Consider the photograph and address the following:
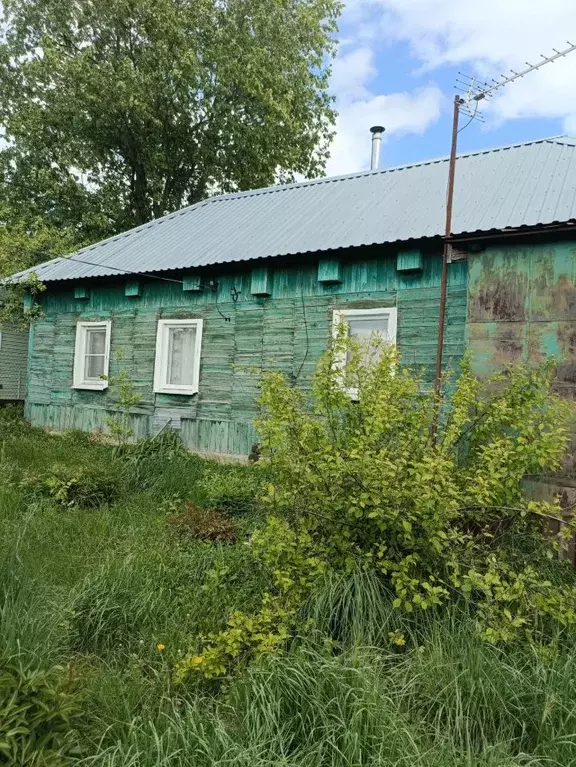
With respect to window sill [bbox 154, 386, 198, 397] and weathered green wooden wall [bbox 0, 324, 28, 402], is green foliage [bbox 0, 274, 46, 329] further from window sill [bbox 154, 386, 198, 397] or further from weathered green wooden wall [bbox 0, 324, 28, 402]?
weathered green wooden wall [bbox 0, 324, 28, 402]

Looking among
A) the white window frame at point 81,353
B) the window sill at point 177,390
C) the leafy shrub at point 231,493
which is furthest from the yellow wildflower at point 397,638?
the white window frame at point 81,353

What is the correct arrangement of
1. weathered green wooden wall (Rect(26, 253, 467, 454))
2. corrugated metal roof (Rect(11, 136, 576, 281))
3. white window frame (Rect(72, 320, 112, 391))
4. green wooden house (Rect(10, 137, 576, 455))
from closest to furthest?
green wooden house (Rect(10, 137, 576, 455))
corrugated metal roof (Rect(11, 136, 576, 281))
weathered green wooden wall (Rect(26, 253, 467, 454))
white window frame (Rect(72, 320, 112, 391))

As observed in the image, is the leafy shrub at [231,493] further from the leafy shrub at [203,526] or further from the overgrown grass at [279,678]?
the overgrown grass at [279,678]

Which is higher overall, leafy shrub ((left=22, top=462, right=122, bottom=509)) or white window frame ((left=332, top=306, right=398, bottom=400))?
white window frame ((left=332, top=306, right=398, bottom=400))

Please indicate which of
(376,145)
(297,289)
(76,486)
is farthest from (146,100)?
(76,486)

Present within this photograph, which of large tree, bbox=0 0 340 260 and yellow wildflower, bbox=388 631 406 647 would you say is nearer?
yellow wildflower, bbox=388 631 406 647

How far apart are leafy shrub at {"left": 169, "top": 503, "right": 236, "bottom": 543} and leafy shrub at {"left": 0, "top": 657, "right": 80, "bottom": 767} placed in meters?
2.79

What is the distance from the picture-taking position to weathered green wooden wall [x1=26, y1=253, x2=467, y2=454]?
7594mm

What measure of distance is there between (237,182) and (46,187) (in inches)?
253

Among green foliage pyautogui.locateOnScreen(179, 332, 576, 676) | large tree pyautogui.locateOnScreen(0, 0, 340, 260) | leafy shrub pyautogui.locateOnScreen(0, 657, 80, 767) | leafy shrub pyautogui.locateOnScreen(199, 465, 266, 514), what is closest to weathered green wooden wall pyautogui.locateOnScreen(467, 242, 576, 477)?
green foliage pyautogui.locateOnScreen(179, 332, 576, 676)

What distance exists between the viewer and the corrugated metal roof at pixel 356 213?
24.6ft

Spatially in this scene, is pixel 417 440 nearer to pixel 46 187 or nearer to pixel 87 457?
pixel 87 457

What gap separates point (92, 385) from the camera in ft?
36.1

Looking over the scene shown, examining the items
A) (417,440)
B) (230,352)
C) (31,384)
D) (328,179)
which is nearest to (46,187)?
(31,384)
